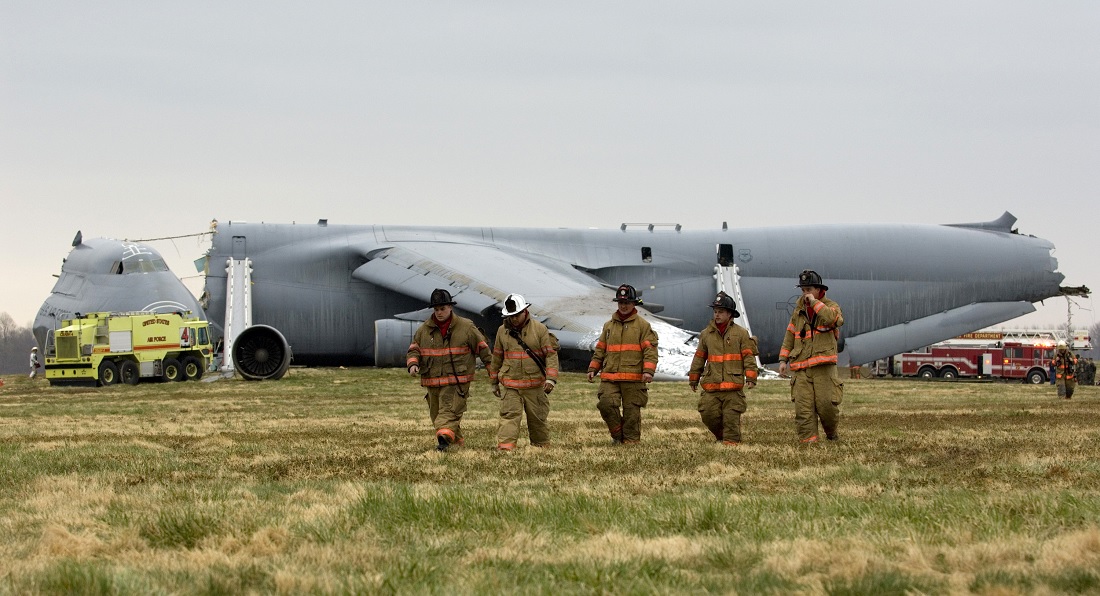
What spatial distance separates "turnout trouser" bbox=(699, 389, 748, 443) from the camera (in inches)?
540

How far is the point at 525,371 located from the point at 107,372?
72.7 ft

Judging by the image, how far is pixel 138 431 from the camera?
15.9 m

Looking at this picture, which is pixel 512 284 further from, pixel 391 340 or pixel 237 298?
pixel 237 298

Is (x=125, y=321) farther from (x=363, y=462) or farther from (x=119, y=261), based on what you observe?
(x=363, y=462)

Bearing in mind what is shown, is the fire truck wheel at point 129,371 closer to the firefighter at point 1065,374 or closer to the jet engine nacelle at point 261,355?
the jet engine nacelle at point 261,355

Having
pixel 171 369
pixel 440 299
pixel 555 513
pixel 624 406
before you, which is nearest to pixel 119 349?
pixel 171 369

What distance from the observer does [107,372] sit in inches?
1273

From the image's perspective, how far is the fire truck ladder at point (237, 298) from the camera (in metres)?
34.1

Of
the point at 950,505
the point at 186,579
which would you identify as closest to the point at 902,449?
the point at 950,505

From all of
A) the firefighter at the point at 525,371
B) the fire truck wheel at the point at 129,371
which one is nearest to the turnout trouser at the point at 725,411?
the firefighter at the point at 525,371

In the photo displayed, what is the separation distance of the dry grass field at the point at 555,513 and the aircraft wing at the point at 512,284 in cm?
1246

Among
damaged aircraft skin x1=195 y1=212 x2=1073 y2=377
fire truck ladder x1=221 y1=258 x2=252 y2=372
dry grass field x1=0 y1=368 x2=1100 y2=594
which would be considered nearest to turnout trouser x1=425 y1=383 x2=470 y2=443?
dry grass field x1=0 y1=368 x2=1100 y2=594

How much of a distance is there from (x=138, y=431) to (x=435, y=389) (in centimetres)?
451

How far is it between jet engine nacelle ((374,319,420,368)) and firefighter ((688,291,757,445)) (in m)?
19.5
